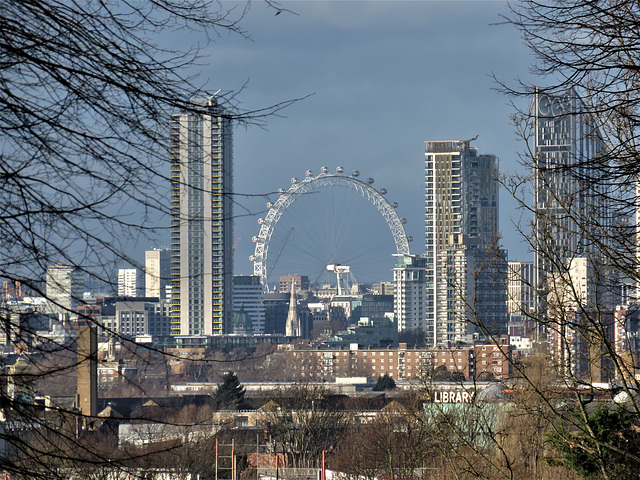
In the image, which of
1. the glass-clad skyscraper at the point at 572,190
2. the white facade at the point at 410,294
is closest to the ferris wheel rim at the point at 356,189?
the white facade at the point at 410,294

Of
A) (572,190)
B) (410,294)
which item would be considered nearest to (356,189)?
(410,294)

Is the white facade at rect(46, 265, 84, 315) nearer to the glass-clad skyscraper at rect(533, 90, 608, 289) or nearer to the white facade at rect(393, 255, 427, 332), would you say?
the glass-clad skyscraper at rect(533, 90, 608, 289)

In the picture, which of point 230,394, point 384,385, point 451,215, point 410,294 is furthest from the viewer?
point 410,294

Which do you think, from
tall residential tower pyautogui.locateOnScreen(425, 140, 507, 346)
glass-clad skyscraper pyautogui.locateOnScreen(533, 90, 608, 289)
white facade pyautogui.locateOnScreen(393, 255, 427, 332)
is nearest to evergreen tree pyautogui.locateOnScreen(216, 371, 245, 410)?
glass-clad skyscraper pyautogui.locateOnScreen(533, 90, 608, 289)

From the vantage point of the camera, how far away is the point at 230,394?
6159 centimetres

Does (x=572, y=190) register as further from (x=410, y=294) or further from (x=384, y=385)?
(x=410, y=294)

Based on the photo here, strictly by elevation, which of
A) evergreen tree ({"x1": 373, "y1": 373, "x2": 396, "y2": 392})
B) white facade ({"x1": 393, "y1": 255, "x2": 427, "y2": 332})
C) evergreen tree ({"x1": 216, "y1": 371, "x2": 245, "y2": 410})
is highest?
white facade ({"x1": 393, "y1": 255, "x2": 427, "y2": 332})

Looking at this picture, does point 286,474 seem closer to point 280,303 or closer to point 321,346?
point 321,346

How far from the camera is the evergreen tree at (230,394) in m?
60.4

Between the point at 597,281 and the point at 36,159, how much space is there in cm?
483

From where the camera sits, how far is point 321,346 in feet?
404

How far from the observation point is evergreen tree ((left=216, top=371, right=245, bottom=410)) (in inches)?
2379

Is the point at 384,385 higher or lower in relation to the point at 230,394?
lower

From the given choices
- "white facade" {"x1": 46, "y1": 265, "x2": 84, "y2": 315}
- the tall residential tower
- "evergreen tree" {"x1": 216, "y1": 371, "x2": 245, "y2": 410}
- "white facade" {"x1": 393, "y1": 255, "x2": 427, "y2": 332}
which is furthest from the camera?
"white facade" {"x1": 393, "y1": 255, "x2": 427, "y2": 332}
